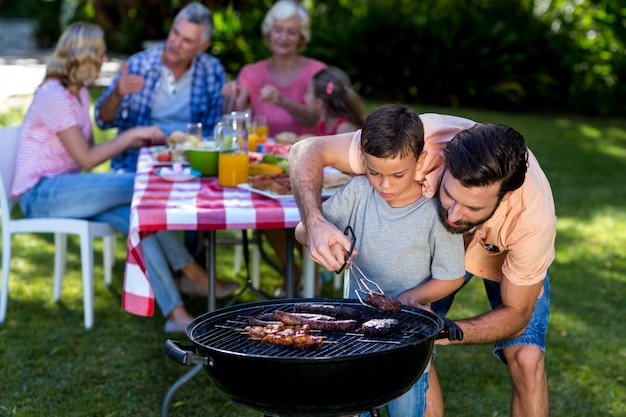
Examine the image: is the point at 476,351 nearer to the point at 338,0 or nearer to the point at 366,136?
the point at 366,136

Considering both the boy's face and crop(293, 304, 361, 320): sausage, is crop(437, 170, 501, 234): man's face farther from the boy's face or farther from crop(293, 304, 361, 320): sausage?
crop(293, 304, 361, 320): sausage

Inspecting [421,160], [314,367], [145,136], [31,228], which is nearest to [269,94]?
[145,136]

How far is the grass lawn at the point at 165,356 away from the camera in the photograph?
3.81 meters

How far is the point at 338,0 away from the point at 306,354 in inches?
482

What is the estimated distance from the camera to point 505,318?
2.75 metres

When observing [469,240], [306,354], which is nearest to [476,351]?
[469,240]

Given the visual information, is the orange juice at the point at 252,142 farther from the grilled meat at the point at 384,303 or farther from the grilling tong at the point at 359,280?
the grilled meat at the point at 384,303

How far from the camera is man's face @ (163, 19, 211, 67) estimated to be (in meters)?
5.23

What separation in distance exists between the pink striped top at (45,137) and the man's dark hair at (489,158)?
2.69m

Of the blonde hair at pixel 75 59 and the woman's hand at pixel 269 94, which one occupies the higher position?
the blonde hair at pixel 75 59

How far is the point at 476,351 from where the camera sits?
452cm

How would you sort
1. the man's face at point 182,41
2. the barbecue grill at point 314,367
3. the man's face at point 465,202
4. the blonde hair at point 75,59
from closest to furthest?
the barbecue grill at point 314,367 < the man's face at point 465,202 < the blonde hair at point 75,59 < the man's face at point 182,41

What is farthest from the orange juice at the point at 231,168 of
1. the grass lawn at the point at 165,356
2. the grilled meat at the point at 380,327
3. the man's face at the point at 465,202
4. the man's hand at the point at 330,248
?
the grilled meat at the point at 380,327

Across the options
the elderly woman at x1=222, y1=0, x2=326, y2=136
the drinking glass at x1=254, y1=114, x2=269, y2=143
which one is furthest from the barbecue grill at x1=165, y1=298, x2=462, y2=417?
the elderly woman at x1=222, y1=0, x2=326, y2=136
